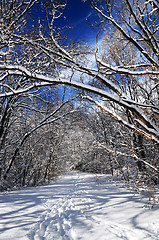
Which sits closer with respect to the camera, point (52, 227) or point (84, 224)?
point (52, 227)

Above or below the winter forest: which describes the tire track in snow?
below

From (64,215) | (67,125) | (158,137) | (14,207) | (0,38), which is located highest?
(0,38)

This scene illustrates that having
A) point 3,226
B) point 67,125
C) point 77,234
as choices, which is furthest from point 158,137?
point 67,125

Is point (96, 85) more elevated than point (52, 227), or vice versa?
point (96, 85)

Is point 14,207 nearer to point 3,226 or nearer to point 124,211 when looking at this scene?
point 3,226

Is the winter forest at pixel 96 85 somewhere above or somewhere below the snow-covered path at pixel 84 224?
above

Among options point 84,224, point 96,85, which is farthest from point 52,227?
point 96,85

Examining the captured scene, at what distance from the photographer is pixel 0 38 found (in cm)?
396

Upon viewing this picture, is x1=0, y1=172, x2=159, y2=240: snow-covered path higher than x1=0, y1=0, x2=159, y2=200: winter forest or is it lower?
lower

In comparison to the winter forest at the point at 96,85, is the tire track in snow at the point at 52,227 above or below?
below

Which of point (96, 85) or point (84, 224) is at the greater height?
point (96, 85)

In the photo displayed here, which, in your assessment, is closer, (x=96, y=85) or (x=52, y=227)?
(x=52, y=227)

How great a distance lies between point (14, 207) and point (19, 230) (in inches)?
54.5

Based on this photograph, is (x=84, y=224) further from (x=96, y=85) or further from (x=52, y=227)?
(x=96, y=85)
